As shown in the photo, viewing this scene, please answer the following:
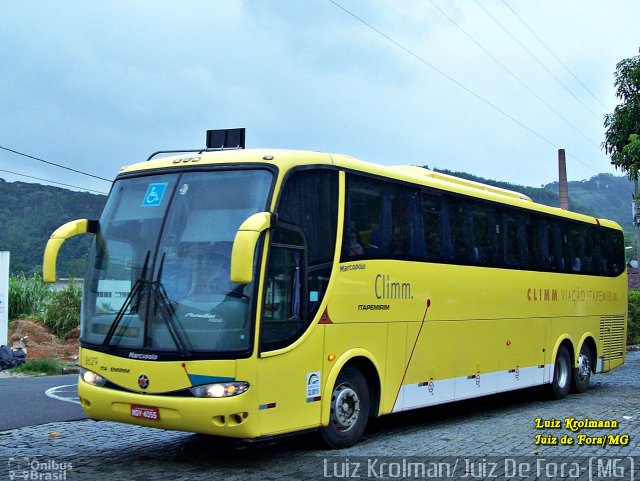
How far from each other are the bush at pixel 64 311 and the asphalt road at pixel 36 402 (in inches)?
507

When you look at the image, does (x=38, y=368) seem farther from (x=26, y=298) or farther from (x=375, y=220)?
(x=26, y=298)

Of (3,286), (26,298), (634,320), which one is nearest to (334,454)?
(3,286)

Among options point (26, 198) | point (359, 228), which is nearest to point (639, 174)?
point (359, 228)

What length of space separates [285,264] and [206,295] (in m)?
0.95

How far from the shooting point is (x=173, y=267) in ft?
27.6

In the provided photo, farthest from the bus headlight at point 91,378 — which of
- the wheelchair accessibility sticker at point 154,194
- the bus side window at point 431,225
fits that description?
the bus side window at point 431,225

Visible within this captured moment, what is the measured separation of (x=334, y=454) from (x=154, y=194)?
3531 mm

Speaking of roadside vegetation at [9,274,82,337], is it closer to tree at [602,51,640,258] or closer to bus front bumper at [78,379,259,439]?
tree at [602,51,640,258]

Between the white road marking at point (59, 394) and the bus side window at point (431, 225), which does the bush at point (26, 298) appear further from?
the bus side window at point (431, 225)

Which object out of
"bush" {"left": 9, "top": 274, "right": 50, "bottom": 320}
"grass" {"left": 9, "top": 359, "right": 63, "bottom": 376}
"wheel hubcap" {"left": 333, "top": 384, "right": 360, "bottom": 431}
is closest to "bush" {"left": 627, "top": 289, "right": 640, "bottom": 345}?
"bush" {"left": 9, "top": 274, "right": 50, "bottom": 320}

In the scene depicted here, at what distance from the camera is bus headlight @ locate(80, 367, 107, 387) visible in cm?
865

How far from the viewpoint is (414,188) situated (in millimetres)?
11336

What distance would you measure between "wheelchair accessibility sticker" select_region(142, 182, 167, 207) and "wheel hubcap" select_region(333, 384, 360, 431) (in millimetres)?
2988

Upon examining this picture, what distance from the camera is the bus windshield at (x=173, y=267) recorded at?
8102 mm
